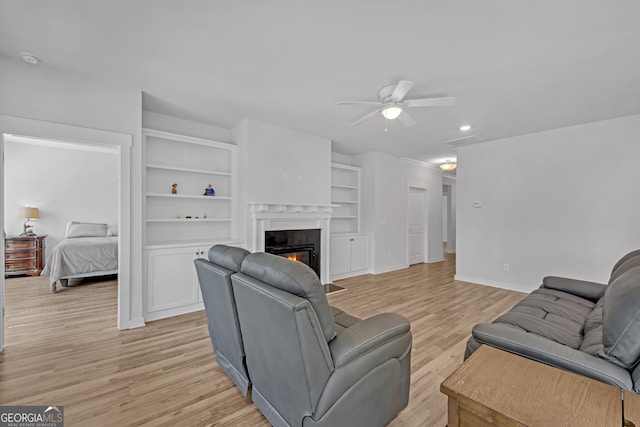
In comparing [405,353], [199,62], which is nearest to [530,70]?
[405,353]

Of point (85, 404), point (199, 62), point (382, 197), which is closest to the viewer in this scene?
point (85, 404)

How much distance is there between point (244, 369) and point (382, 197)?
4821 millimetres

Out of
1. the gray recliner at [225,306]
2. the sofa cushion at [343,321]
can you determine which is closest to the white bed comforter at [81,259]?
the gray recliner at [225,306]

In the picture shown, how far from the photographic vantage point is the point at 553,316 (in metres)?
2.10

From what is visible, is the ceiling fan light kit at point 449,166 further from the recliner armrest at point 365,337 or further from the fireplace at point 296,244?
the recliner armrest at point 365,337

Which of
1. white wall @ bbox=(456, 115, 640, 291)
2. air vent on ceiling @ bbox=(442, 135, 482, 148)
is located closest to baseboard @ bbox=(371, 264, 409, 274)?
white wall @ bbox=(456, 115, 640, 291)

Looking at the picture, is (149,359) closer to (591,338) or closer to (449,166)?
(591,338)

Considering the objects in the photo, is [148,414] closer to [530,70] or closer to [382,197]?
[530,70]

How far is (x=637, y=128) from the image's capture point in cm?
366

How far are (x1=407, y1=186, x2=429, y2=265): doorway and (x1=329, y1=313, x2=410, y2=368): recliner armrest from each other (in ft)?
18.5

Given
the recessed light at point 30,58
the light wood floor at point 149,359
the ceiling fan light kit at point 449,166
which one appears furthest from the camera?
the ceiling fan light kit at point 449,166

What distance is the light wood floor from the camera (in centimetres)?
176

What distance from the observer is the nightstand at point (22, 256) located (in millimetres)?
5090

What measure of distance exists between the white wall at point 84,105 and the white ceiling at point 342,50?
0.16 m
